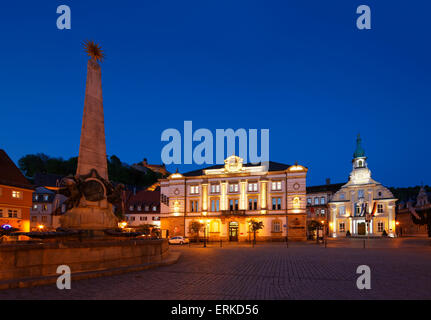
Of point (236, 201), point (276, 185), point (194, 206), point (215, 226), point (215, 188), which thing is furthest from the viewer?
point (194, 206)

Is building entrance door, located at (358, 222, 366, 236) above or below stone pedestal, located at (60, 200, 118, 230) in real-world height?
below

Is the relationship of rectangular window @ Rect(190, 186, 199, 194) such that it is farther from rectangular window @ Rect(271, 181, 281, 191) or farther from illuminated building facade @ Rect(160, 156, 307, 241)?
rectangular window @ Rect(271, 181, 281, 191)

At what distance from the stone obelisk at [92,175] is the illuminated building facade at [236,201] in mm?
41635

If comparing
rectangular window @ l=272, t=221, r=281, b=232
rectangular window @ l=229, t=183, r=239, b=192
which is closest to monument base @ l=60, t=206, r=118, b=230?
rectangular window @ l=272, t=221, r=281, b=232

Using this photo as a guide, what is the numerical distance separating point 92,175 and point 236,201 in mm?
45877

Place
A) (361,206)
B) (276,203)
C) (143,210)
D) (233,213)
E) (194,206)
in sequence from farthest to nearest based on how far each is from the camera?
(143,210), (361,206), (194,206), (233,213), (276,203)

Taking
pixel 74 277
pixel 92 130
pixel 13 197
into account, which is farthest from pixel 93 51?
pixel 13 197

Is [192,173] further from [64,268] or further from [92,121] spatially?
[64,268]

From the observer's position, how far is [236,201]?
62.7m

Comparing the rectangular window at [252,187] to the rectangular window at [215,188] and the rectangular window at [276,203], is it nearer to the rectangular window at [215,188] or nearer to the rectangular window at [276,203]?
the rectangular window at [276,203]

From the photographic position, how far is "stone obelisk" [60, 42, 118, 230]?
17359mm

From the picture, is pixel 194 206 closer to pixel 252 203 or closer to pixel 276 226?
pixel 252 203

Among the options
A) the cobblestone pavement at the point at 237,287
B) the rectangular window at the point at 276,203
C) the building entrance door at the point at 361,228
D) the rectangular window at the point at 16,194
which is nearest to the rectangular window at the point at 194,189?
the rectangular window at the point at 276,203
